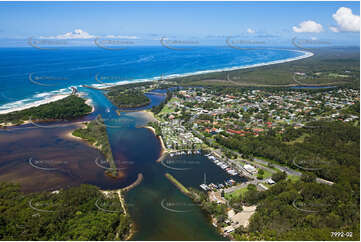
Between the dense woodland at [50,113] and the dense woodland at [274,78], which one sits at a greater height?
the dense woodland at [274,78]

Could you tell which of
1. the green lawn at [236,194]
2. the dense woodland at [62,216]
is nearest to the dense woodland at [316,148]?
the green lawn at [236,194]

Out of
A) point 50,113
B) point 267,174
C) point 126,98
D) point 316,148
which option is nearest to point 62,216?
point 267,174

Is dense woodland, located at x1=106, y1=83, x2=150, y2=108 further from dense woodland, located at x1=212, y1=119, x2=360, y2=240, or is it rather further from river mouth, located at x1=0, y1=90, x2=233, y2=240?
dense woodland, located at x1=212, y1=119, x2=360, y2=240

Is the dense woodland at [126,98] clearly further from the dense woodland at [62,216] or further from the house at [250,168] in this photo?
the dense woodland at [62,216]

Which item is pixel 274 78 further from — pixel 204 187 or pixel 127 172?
pixel 127 172

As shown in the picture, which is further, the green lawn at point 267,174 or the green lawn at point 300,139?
the green lawn at point 300,139

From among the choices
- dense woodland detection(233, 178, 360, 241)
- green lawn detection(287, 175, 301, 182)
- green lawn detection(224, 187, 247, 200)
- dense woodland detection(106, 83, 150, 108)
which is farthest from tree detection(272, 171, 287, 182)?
dense woodland detection(106, 83, 150, 108)
